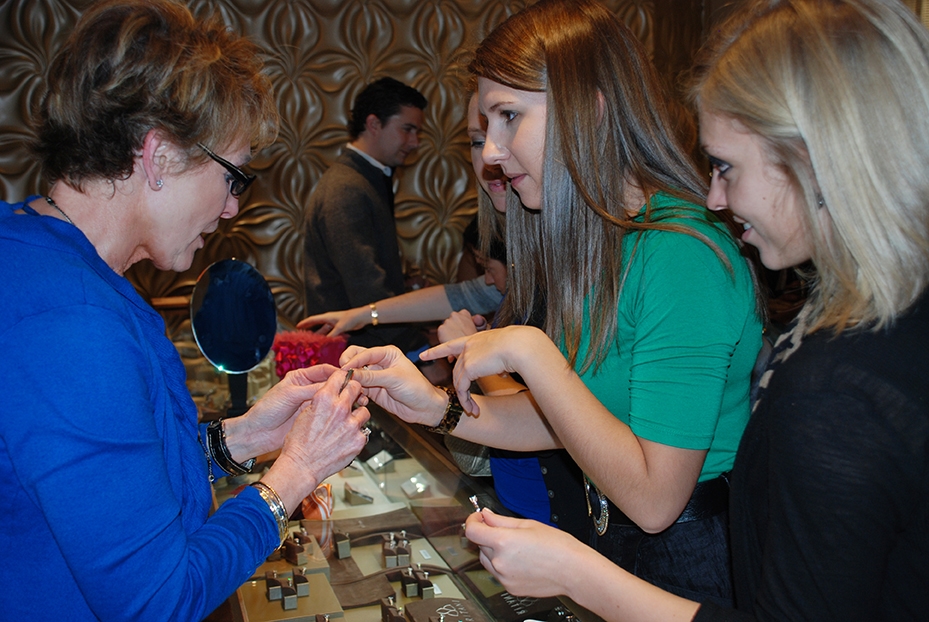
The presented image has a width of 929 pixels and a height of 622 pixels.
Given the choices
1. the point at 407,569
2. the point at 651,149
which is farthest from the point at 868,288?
the point at 407,569

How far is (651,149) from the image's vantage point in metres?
1.42

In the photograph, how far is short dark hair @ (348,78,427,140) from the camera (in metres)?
3.99

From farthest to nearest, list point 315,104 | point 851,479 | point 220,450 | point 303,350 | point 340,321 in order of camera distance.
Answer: point 315,104, point 340,321, point 303,350, point 220,450, point 851,479

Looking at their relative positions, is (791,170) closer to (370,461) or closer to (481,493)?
(481,493)

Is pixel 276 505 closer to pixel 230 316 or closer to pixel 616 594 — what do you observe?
pixel 616 594

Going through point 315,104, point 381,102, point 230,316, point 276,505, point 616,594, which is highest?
point 315,104

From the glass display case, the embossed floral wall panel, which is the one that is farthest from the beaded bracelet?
the embossed floral wall panel

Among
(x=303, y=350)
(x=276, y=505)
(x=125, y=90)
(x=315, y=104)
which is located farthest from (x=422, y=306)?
(x=315, y=104)

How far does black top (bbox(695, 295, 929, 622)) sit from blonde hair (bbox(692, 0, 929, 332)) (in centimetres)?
6

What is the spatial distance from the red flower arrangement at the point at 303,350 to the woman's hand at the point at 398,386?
0.82 meters

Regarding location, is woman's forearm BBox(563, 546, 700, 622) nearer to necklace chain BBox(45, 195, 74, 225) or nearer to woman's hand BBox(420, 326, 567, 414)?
woman's hand BBox(420, 326, 567, 414)

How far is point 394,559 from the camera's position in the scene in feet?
5.62

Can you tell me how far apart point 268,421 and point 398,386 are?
281 mm

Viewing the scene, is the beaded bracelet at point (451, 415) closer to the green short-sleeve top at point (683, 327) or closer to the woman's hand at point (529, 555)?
the green short-sleeve top at point (683, 327)
